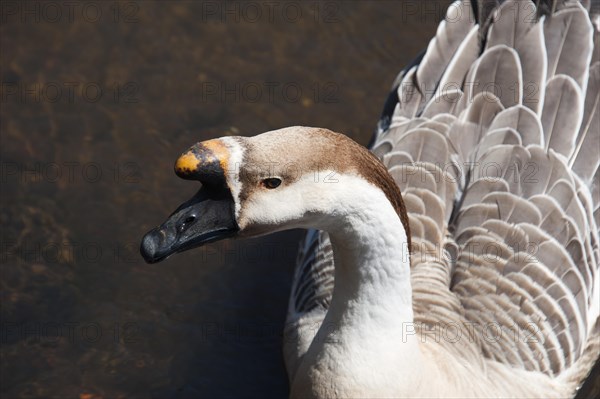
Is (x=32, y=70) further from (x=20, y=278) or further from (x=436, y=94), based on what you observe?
(x=436, y=94)

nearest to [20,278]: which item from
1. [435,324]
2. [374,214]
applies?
[435,324]

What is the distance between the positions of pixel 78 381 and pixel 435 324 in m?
2.34

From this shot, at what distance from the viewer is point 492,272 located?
15.9ft

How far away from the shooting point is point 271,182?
3.33m

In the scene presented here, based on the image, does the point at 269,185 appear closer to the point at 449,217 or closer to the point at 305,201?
the point at 305,201

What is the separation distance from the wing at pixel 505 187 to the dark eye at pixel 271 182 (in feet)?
5.39

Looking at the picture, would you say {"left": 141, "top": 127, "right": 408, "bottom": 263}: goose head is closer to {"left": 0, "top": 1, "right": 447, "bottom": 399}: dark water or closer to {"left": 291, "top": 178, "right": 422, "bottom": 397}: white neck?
{"left": 291, "top": 178, "right": 422, "bottom": 397}: white neck

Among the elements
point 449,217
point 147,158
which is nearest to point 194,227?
point 449,217

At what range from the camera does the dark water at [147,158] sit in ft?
18.8

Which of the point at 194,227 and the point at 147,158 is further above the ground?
the point at 194,227

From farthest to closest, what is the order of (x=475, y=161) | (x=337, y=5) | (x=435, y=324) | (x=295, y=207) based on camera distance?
(x=337, y=5) < (x=475, y=161) < (x=435, y=324) < (x=295, y=207)

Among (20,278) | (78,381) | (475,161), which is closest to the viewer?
(475,161)

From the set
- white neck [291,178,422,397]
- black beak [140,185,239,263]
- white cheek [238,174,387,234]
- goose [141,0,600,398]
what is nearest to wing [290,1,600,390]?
goose [141,0,600,398]

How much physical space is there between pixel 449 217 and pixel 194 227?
6.80ft
